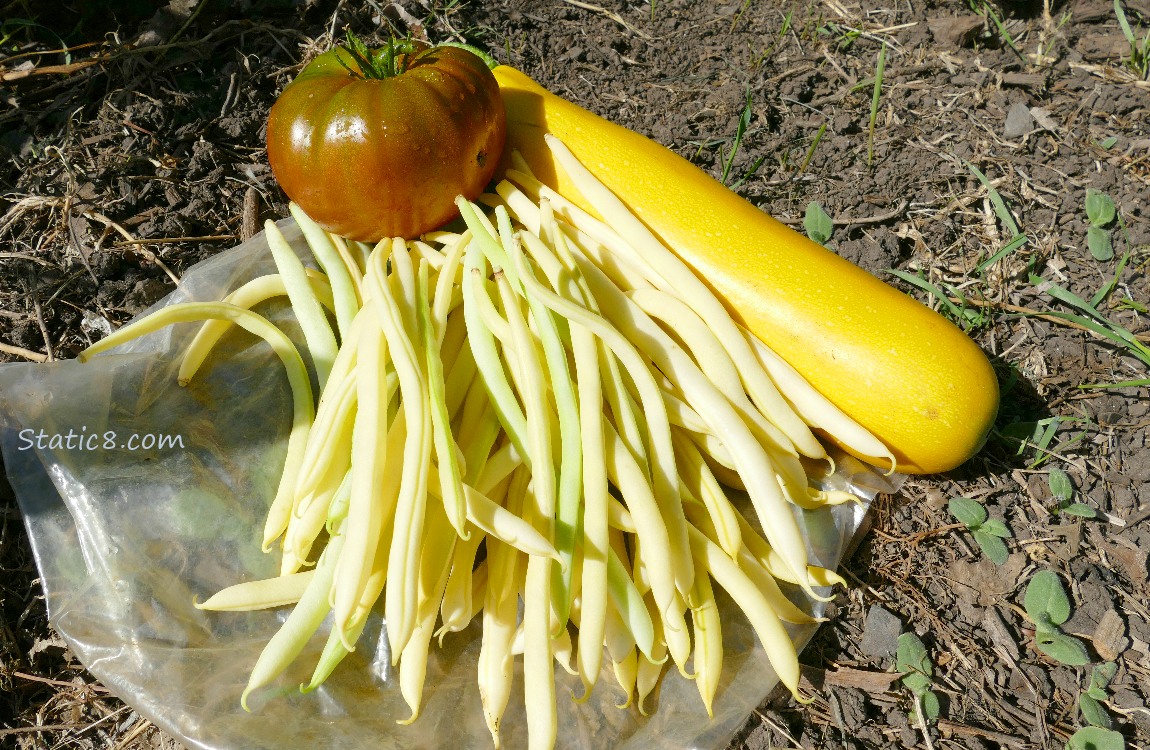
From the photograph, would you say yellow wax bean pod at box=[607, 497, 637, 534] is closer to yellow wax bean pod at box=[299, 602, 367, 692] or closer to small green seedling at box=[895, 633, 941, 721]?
yellow wax bean pod at box=[299, 602, 367, 692]

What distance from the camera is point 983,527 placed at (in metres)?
2.25

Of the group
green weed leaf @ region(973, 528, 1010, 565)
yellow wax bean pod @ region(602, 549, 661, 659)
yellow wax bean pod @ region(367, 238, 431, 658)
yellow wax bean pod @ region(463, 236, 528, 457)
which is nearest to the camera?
yellow wax bean pod @ region(367, 238, 431, 658)

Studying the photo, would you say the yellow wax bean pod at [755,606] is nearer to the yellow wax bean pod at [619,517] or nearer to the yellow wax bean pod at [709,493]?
the yellow wax bean pod at [709,493]

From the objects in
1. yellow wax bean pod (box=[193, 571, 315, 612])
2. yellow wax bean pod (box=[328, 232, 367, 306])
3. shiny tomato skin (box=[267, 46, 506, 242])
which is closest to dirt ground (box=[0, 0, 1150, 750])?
yellow wax bean pod (box=[193, 571, 315, 612])

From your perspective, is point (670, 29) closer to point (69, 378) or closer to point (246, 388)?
point (246, 388)

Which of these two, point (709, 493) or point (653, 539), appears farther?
point (709, 493)

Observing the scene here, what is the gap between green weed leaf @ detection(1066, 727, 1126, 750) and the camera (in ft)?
6.19

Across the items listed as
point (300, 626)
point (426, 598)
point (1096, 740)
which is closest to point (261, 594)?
point (300, 626)

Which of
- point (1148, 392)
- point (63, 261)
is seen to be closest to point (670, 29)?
point (1148, 392)

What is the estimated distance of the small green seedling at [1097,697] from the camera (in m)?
1.94

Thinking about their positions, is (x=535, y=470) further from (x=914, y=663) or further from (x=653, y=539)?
(x=914, y=663)

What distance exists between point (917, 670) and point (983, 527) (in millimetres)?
449

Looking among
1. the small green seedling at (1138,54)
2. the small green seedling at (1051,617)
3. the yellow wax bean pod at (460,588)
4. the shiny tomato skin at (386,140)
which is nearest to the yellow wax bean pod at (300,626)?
the yellow wax bean pod at (460,588)

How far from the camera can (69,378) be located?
2158 millimetres
